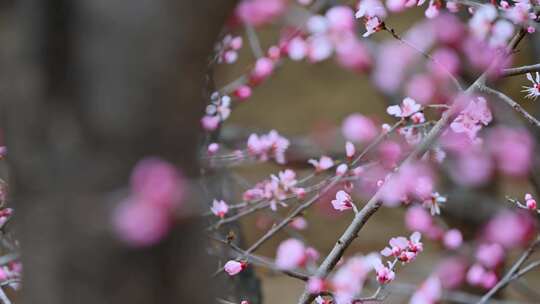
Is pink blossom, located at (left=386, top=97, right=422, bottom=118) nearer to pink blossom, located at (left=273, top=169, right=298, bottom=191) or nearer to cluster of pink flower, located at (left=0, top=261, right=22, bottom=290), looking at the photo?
pink blossom, located at (left=273, top=169, right=298, bottom=191)

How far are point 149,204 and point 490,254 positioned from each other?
7.06 ft

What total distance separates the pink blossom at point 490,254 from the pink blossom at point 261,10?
48.9 inches

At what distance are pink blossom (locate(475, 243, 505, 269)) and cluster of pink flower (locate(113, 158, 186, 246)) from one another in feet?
6.94

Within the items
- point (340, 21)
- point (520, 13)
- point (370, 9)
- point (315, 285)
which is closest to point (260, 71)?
point (340, 21)

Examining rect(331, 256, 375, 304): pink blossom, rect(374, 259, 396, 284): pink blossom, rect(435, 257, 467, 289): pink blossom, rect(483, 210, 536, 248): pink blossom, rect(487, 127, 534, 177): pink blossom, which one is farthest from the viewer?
rect(435, 257, 467, 289): pink blossom

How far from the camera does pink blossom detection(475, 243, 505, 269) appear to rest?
2787 millimetres

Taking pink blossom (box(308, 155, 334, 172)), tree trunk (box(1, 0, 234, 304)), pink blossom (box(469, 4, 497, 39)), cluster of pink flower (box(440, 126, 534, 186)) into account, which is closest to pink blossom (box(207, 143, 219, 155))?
pink blossom (box(308, 155, 334, 172))

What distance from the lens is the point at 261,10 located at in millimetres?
2102

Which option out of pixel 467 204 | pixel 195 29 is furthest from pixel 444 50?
→ pixel 195 29

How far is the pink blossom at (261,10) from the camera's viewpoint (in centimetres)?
206

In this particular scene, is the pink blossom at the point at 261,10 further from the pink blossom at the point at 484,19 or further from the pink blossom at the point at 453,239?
the pink blossom at the point at 453,239

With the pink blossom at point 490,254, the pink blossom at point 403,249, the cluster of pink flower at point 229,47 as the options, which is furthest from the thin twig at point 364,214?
the cluster of pink flower at point 229,47

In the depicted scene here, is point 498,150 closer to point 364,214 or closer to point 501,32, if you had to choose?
point 501,32

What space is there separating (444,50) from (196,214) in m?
2.82
